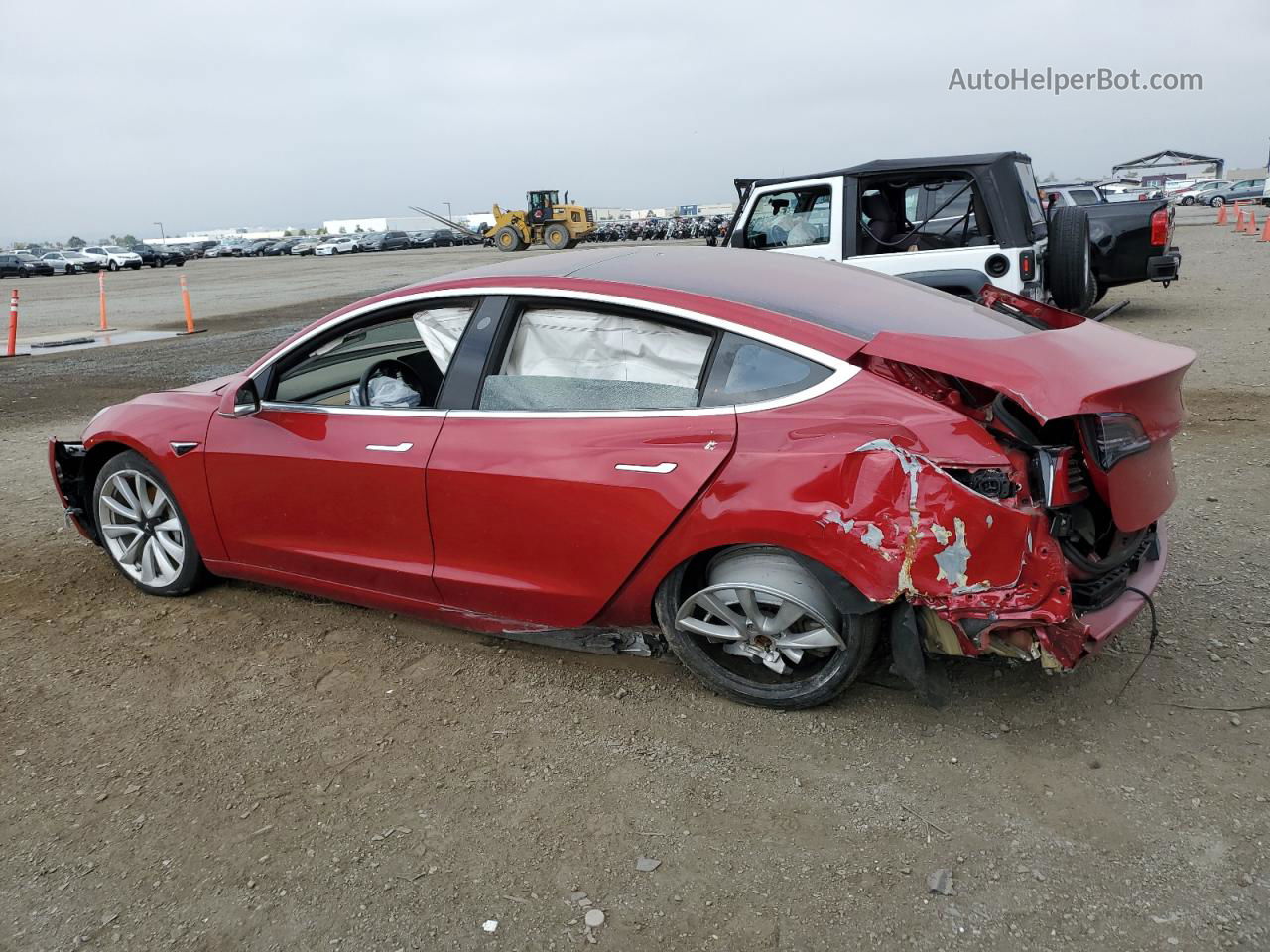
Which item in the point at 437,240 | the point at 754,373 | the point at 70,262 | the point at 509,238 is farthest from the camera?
the point at 437,240

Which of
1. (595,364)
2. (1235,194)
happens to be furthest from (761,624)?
(1235,194)

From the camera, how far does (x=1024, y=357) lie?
9.11 feet

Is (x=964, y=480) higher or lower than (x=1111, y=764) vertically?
higher

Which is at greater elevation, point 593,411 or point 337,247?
point 337,247

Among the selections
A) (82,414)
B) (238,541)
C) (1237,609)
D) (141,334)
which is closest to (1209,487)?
(1237,609)

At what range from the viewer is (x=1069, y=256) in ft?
27.3

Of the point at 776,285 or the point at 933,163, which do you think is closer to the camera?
the point at 776,285

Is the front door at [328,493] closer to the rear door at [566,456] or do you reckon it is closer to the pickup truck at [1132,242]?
the rear door at [566,456]

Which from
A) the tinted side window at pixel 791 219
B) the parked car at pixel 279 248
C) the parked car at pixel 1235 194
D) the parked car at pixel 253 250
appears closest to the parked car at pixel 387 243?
the parked car at pixel 279 248

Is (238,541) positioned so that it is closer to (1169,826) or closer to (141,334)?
(1169,826)

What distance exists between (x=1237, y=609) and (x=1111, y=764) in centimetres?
139

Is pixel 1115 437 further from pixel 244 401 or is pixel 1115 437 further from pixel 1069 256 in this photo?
pixel 1069 256

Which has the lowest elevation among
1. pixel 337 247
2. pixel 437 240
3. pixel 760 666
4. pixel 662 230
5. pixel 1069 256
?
pixel 760 666

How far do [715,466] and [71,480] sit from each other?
11.4 feet
